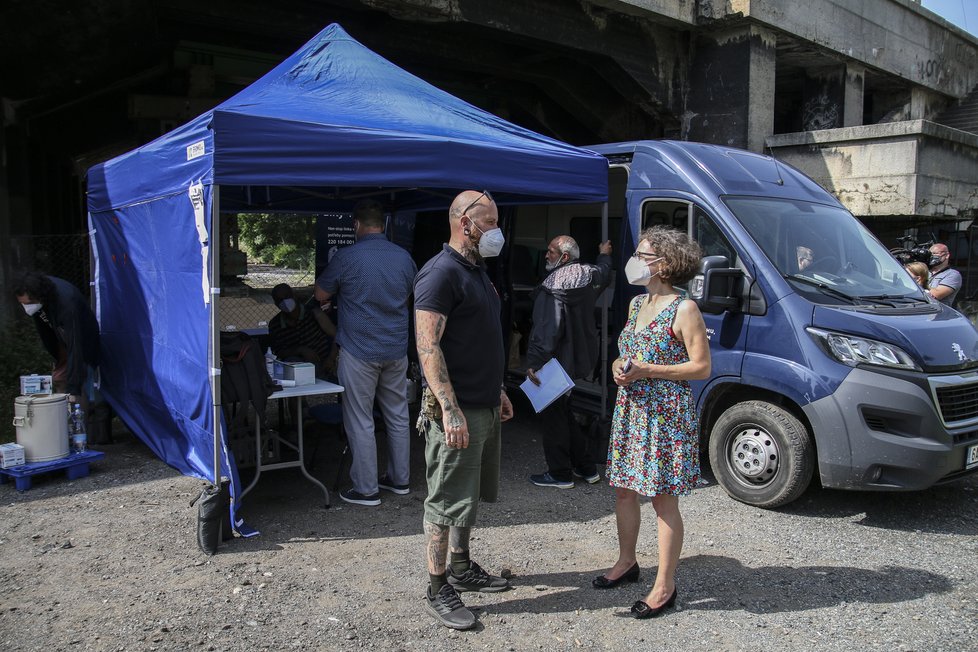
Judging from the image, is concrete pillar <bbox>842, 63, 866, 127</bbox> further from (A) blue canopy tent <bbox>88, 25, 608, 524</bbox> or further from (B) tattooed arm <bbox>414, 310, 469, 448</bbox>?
(B) tattooed arm <bbox>414, 310, 469, 448</bbox>

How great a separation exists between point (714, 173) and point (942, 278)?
354 cm

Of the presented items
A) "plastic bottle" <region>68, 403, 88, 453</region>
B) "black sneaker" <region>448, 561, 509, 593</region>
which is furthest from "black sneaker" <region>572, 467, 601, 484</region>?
"plastic bottle" <region>68, 403, 88, 453</region>

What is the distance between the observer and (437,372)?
319 cm

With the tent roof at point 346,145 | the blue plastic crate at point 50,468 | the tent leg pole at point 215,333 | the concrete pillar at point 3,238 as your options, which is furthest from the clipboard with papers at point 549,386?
the concrete pillar at point 3,238

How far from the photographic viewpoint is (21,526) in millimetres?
4582

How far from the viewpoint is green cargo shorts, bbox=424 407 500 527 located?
331 cm

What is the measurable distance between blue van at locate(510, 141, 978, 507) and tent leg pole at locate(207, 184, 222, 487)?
3011mm

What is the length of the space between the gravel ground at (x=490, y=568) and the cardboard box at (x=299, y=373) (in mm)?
810

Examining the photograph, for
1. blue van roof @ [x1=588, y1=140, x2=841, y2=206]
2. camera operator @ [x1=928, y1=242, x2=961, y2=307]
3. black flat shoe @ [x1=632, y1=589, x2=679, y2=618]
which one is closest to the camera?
black flat shoe @ [x1=632, y1=589, x2=679, y2=618]

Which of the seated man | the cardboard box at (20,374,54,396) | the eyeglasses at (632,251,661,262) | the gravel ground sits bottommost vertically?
the gravel ground

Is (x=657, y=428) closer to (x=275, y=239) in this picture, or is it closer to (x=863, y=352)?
(x=863, y=352)

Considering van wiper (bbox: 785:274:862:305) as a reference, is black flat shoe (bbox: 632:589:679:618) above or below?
below

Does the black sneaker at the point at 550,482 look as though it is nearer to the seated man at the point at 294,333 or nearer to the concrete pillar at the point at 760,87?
the seated man at the point at 294,333

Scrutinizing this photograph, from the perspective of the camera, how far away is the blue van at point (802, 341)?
444 cm
